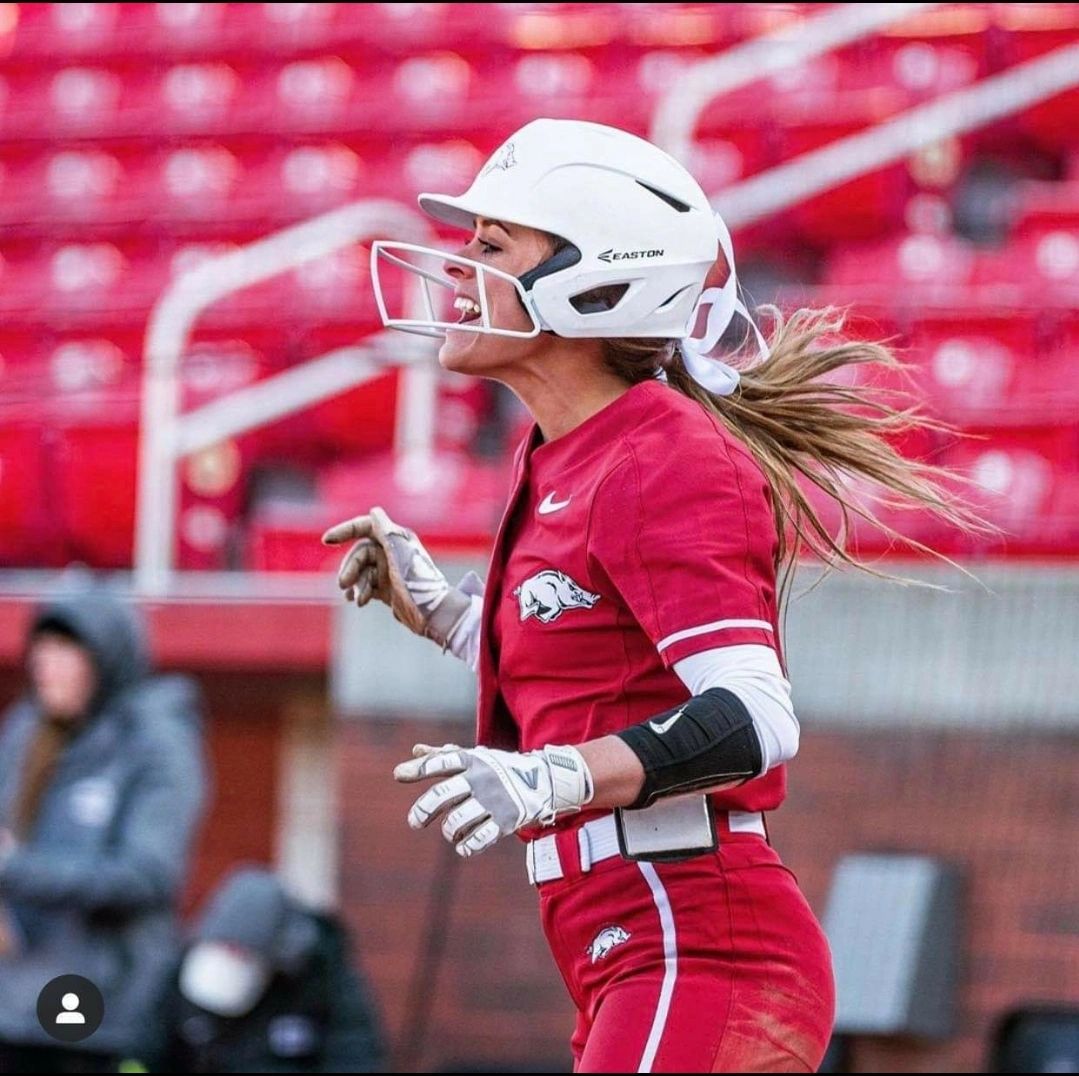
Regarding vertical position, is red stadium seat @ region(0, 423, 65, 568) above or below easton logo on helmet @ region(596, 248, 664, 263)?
below

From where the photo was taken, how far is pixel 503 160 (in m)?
2.88

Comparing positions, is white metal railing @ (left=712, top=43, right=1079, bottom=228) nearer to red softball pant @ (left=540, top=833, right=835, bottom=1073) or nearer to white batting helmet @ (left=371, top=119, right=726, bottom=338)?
white batting helmet @ (left=371, top=119, right=726, bottom=338)

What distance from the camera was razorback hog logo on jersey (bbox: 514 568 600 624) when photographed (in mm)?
2672

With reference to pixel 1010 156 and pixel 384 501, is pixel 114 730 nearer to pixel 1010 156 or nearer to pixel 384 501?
pixel 384 501

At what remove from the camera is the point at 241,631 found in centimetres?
686

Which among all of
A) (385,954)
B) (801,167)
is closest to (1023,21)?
(801,167)

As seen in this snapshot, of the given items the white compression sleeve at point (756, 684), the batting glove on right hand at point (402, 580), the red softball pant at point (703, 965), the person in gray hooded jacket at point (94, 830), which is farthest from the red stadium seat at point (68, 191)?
the white compression sleeve at point (756, 684)

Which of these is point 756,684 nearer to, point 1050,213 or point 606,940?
point 606,940

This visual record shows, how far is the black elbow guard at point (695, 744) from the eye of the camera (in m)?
2.43

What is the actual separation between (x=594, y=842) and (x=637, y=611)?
31cm

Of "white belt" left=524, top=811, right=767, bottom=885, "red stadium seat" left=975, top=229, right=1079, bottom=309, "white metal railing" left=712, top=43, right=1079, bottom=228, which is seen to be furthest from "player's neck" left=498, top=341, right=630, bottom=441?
"white metal railing" left=712, top=43, right=1079, bottom=228

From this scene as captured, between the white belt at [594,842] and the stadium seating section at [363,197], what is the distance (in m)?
3.02

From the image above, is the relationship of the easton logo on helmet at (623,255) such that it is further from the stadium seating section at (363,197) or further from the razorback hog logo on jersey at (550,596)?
the stadium seating section at (363,197)

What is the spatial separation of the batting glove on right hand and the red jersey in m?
0.36
